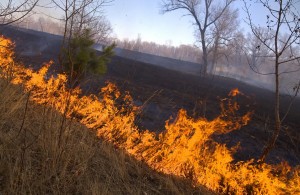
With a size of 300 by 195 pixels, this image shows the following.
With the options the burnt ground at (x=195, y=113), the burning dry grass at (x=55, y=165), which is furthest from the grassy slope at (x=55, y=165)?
the burnt ground at (x=195, y=113)

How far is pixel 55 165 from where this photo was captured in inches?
122

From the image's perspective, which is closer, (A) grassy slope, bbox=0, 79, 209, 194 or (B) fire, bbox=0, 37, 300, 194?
(A) grassy slope, bbox=0, 79, 209, 194

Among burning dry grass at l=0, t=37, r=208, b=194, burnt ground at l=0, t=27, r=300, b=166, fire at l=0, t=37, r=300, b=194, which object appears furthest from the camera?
burnt ground at l=0, t=27, r=300, b=166

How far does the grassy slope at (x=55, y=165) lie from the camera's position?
2783 mm

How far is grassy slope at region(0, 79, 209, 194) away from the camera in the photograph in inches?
110

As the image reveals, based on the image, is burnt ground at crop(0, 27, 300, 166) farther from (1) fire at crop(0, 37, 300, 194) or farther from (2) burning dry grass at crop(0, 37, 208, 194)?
(2) burning dry grass at crop(0, 37, 208, 194)

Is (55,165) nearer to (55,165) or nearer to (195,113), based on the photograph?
(55,165)

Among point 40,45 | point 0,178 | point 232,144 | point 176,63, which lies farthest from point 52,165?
point 176,63

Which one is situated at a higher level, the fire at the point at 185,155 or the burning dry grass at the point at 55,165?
the burning dry grass at the point at 55,165

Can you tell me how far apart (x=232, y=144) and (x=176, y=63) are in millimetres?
30442

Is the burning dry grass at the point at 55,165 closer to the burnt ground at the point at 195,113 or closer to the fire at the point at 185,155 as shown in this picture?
the fire at the point at 185,155

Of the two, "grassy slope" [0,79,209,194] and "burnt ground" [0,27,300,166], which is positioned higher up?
"grassy slope" [0,79,209,194]

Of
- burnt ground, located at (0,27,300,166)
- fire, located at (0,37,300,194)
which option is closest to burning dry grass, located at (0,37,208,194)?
fire, located at (0,37,300,194)

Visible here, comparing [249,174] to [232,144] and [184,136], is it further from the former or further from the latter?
[232,144]
